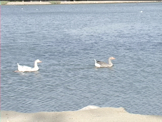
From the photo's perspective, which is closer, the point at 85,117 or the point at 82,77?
the point at 85,117

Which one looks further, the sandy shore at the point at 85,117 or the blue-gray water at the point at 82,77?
the blue-gray water at the point at 82,77

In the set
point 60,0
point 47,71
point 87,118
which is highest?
point 60,0

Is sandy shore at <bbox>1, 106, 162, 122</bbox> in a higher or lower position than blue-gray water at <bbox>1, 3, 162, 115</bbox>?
lower

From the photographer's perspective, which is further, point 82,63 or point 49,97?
point 82,63

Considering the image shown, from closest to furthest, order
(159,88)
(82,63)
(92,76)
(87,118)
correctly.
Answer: (87,118), (159,88), (92,76), (82,63)

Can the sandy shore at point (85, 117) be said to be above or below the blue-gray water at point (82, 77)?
below

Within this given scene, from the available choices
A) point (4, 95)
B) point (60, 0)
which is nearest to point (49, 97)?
point (4, 95)

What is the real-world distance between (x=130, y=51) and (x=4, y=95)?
34.0 ft

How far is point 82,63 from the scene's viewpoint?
19719 mm

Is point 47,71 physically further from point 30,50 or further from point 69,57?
point 30,50

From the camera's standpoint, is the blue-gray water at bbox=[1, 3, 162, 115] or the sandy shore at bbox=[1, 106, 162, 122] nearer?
the sandy shore at bbox=[1, 106, 162, 122]

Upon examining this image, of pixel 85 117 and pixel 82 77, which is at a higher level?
pixel 82 77

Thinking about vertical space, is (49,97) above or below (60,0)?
below

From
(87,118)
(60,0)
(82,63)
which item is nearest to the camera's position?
(87,118)
